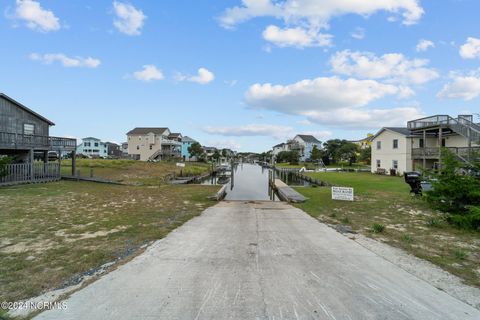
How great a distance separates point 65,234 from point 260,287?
5504 millimetres

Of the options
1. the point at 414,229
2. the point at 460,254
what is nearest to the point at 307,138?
the point at 414,229

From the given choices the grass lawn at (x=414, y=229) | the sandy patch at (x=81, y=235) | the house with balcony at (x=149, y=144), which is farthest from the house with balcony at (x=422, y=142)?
the house with balcony at (x=149, y=144)

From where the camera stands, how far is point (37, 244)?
5773 millimetres

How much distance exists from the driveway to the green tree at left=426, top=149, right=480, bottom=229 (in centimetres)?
445

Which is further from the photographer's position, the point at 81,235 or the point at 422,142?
the point at 422,142

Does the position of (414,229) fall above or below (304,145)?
below

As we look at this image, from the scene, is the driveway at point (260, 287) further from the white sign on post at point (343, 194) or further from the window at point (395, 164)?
the window at point (395, 164)

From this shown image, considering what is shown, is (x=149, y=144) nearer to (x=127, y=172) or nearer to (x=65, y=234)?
(x=127, y=172)

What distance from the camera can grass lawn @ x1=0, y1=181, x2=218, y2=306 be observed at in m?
4.20

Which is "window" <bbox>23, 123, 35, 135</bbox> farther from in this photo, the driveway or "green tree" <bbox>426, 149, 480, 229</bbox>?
"green tree" <bbox>426, 149, 480, 229</bbox>

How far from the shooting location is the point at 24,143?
19766 millimetres

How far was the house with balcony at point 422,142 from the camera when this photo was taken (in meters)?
24.4

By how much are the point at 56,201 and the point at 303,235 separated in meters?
11.1

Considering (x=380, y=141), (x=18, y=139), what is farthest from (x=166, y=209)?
(x=380, y=141)
